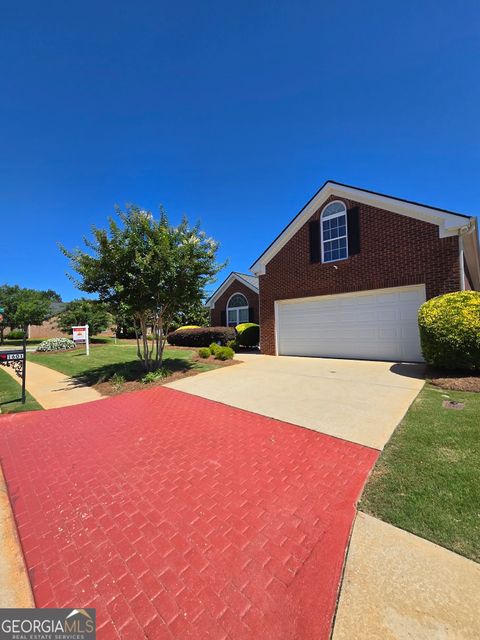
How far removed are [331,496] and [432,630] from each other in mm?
1220

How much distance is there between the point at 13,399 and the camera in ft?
22.0

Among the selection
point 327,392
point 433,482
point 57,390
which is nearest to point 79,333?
point 57,390

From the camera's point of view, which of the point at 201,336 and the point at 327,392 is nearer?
the point at 327,392

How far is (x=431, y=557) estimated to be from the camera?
2.01m

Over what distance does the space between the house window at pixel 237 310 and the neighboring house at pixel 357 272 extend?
16.6ft

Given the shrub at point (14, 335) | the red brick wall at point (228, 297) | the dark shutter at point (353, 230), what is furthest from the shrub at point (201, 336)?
the shrub at point (14, 335)

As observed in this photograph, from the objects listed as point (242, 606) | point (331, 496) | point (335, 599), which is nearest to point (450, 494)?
point (331, 496)

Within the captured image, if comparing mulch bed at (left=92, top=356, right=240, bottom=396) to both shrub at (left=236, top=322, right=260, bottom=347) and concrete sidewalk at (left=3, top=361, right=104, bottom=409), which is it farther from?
shrub at (left=236, top=322, right=260, bottom=347)

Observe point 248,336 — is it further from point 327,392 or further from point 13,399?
point 13,399

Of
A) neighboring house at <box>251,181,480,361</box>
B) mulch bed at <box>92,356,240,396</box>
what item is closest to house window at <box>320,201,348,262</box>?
neighboring house at <box>251,181,480,361</box>

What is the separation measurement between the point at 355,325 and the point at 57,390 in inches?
396

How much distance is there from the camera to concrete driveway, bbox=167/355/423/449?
448 centimetres

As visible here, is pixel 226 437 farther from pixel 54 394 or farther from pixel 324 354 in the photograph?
pixel 324 354

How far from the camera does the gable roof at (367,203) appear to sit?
8.91m
